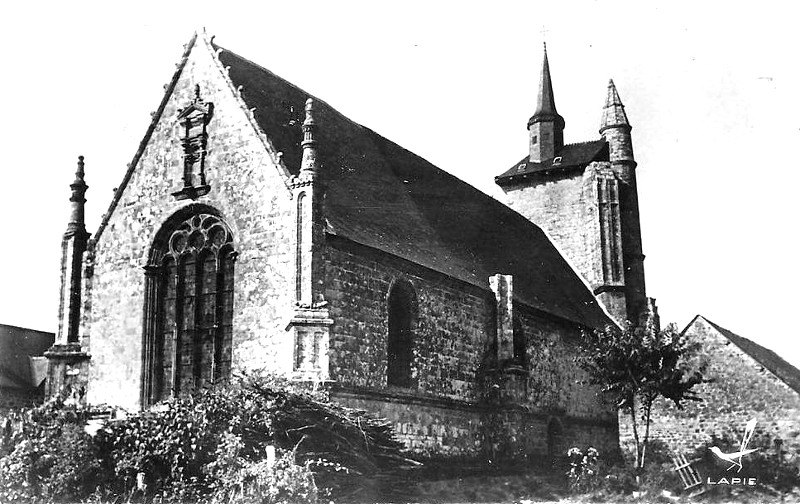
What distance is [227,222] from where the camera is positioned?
1933 cm

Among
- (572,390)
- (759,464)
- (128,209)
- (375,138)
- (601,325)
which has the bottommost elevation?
(759,464)

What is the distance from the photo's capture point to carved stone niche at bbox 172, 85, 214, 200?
19953mm

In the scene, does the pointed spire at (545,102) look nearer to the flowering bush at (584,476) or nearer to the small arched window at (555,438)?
the small arched window at (555,438)

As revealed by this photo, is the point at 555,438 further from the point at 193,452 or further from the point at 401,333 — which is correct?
the point at 193,452

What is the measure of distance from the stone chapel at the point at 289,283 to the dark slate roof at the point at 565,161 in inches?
431

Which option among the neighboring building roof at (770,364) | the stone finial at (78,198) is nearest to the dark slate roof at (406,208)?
the neighboring building roof at (770,364)

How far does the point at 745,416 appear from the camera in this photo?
25.5 metres

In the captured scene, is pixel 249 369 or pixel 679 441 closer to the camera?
pixel 249 369

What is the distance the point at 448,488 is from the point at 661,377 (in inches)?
299

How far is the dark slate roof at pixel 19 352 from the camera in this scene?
3909cm

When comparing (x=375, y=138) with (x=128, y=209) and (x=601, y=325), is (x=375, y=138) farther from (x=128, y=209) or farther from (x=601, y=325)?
(x=601, y=325)

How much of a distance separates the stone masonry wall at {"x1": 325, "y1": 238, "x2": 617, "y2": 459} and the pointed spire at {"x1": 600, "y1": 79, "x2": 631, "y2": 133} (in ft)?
39.8

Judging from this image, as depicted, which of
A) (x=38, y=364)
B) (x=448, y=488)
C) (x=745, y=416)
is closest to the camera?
(x=448, y=488)

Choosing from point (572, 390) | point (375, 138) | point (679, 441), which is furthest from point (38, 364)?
point (679, 441)
